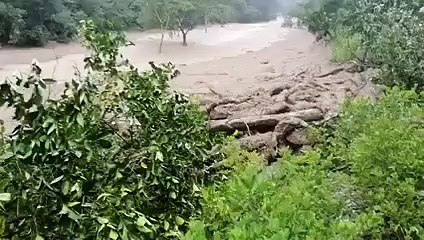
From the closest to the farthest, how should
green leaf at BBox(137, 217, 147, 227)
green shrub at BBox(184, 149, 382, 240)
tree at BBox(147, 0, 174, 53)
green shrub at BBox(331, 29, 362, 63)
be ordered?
green shrub at BBox(184, 149, 382, 240) → green leaf at BBox(137, 217, 147, 227) → green shrub at BBox(331, 29, 362, 63) → tree at BBox(147, 0, 174, 53)

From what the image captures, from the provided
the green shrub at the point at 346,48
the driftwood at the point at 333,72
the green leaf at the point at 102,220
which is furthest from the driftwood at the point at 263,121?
the green shrub at the point at 346,48

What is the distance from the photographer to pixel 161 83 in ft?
8.93

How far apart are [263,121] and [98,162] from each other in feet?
6.22

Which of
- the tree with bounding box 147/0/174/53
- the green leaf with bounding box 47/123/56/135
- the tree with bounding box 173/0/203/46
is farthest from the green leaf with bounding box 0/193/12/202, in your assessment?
the tree with bounding box 173/0/203/46

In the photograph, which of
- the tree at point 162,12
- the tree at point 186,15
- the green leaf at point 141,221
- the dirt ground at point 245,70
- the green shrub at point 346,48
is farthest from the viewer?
the tree at point 186,15

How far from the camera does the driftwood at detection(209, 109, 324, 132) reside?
388 cm

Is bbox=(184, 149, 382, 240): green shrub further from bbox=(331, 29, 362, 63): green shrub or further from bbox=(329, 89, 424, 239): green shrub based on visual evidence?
bbox=(331, 29, 362, 63): green shrub

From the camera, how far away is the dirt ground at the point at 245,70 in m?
4.21

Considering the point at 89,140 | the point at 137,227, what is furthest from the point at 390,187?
the point at 89,140

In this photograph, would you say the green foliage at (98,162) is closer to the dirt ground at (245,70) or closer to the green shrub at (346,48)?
the dirt ground at (245,70)

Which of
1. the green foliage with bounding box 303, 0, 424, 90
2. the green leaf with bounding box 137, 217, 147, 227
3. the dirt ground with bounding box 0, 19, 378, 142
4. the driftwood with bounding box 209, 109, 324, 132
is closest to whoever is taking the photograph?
the green leaf with bounding box 137, 217, 147, 227

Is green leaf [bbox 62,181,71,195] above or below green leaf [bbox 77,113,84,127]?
below

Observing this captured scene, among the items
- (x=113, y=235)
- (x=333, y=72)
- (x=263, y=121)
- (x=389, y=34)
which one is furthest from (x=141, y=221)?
(x=333, y=72)

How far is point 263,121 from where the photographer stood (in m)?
3.95
